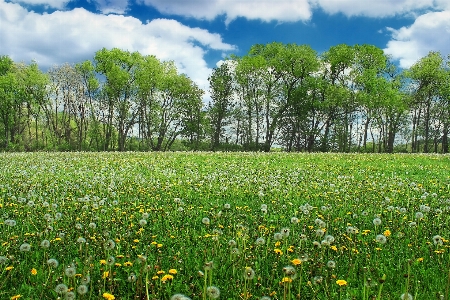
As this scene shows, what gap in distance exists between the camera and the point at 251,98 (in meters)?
58.6

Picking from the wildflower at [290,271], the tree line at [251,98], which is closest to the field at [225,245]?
the wildflower at [290,271]

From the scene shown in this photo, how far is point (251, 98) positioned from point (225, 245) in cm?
5474

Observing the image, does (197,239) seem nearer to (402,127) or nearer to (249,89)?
(249,89)

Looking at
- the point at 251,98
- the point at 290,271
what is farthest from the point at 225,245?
the point at 251,98

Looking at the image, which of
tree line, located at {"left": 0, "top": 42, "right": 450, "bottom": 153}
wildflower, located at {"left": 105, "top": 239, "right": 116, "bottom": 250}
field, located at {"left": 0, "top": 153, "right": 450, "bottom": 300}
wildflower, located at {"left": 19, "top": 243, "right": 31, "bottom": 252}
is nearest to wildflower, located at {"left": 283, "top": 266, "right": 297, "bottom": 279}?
field, located at {"left": 0, "top": 153, "right": 450, "bottom": 300}

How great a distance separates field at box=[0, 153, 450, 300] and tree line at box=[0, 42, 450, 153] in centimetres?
4704

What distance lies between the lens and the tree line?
55.0 m

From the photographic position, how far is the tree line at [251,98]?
181 feet

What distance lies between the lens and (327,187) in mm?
10008

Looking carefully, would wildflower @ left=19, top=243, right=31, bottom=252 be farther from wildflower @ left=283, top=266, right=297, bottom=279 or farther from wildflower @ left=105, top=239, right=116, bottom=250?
wildflower @ left=283, top=266, right=297, bottom=279

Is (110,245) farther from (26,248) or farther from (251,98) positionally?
(251,98)

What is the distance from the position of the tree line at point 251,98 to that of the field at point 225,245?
47039 mm

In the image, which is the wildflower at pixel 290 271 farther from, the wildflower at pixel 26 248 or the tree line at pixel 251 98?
the tree line at pixel 251 98

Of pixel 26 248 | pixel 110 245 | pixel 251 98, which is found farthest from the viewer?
pixel 251 98
